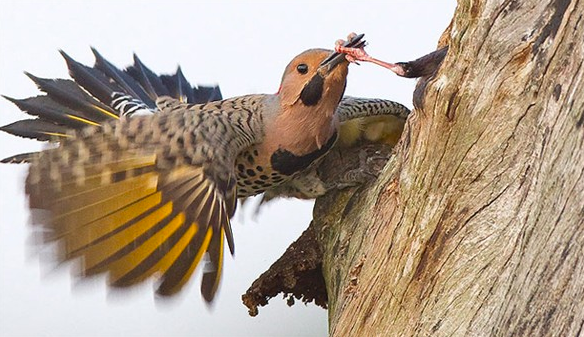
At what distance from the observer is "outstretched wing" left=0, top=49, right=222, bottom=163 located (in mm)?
2320

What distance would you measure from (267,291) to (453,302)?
82 centimetres

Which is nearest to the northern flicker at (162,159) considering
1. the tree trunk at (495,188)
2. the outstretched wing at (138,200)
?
the outstretched wing at (138,200)

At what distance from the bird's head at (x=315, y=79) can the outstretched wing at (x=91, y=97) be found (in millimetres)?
401

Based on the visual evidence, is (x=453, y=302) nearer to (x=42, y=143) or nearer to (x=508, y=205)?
(x=508, y=205)

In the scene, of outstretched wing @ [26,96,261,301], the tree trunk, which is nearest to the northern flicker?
outstretched wing @ [26,96,261,301]

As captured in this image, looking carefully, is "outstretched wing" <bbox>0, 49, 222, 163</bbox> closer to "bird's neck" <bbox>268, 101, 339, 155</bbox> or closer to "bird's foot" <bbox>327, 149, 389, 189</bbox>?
"bird's neck" <bbox>268, 101, 339, 155</bbox>

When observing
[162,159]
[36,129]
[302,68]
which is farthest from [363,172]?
[36,129]

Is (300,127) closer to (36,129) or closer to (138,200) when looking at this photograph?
(138,200)

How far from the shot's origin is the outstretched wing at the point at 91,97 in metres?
2.32

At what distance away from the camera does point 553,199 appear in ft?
4.92

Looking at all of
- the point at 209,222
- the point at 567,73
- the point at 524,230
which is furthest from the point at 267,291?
the point at 567,73

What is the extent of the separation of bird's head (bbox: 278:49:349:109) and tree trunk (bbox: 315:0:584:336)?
0.45m

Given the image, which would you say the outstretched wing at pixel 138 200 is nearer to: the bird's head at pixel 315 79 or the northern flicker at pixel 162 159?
the northern flicker at pixel 162 159

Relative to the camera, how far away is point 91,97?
2418 millimetres
